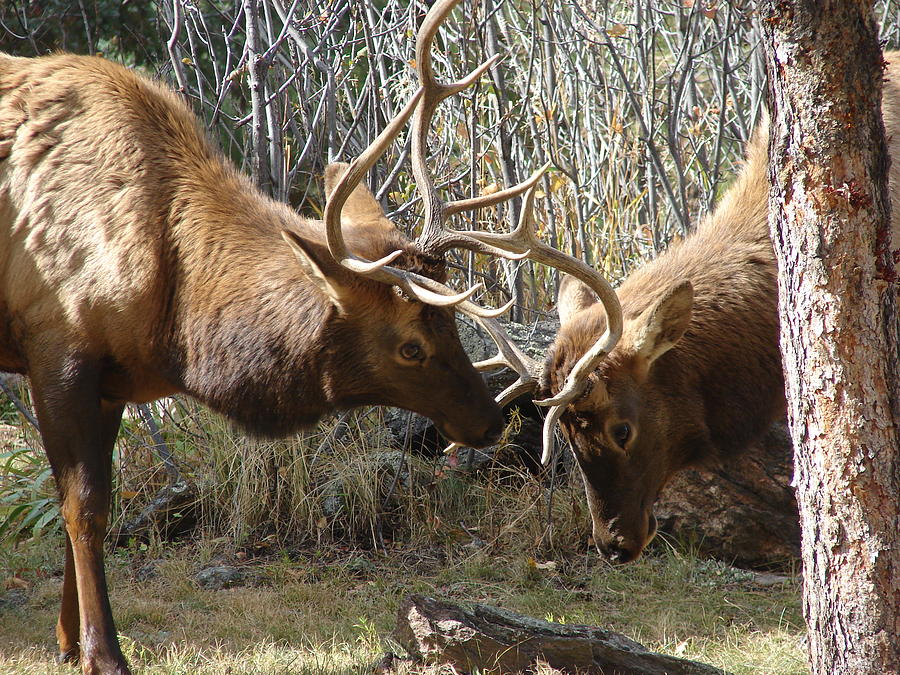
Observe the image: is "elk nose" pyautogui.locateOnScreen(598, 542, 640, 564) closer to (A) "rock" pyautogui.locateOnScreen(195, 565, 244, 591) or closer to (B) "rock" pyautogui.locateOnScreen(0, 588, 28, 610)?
(A) "rock" pyautogui.locateOnScreen(195, 565, 244, 591)

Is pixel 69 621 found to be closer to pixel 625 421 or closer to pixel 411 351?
pixel 411 351

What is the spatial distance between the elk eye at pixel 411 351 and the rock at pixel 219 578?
2.00 m

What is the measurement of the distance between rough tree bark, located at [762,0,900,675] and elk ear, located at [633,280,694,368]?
108 cm

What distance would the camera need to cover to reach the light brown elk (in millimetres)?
3898

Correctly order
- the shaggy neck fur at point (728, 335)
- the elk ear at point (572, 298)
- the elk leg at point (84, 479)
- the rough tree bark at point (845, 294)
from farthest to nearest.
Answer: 1. the elk ear at point (572, 298)
2. the shaggy neck fur at point (728, 335)
3. the elk leg at point (84, 479)
4. the rough tree bark at point (845, 294)

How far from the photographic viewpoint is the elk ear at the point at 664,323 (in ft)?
12.2

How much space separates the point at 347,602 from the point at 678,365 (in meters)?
1.95

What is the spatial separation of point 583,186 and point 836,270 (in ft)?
13.1

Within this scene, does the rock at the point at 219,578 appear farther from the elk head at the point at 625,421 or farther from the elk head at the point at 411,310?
the elk head at the point at 625,421

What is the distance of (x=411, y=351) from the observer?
367cm

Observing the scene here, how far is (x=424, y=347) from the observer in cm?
367

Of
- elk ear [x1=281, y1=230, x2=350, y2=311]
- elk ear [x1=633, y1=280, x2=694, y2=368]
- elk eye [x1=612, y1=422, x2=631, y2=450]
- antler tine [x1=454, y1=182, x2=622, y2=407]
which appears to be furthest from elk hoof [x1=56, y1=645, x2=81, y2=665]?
elk ear [x1=633, y1=280, x2=694, y2=368]

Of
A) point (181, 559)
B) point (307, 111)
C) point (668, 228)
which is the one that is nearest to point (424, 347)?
point (181, 559)

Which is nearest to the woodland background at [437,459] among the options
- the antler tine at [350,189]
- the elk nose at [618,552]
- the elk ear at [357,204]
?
the elk nose at [618,552]
